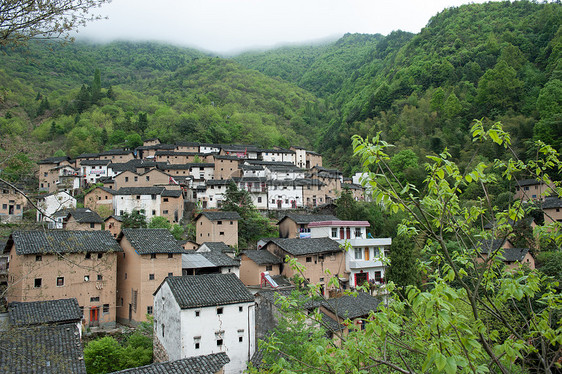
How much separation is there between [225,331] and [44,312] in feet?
22.1

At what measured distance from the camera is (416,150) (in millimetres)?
48250

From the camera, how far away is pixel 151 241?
19.9 metres

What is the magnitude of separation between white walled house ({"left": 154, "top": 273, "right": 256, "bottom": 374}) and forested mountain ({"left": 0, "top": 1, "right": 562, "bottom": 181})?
1623 centimetres

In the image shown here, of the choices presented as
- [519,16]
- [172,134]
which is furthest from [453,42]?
[172,134]

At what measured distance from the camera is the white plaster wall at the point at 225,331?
14.1 meters

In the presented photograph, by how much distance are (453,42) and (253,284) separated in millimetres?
61476

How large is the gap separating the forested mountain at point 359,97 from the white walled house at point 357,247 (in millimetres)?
18857

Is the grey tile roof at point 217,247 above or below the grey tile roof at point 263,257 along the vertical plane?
above

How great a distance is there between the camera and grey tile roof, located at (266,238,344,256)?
22969 millimetres

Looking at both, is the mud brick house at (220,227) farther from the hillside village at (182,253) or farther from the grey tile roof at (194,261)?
the grey tile roof at (194,261)

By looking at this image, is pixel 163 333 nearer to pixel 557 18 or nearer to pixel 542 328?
pixel 542 328

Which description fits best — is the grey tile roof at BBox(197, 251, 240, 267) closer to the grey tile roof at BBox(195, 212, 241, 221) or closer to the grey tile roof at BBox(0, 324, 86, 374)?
the grey tile roof at BBox(195, 212, 241, 221)

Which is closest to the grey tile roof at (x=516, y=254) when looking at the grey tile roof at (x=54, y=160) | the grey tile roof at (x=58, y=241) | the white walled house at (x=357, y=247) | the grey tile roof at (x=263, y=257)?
the white walled house at (x=357, y=247)

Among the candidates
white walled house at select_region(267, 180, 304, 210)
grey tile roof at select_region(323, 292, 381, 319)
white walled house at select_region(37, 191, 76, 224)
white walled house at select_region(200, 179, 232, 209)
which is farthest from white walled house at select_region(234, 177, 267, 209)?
grey tile roof at select_region(323, 292, 381, 319)
